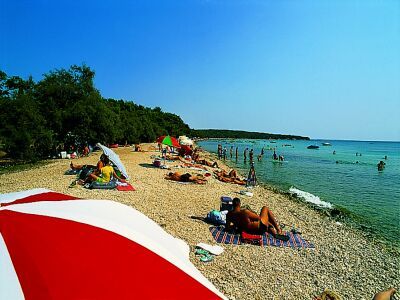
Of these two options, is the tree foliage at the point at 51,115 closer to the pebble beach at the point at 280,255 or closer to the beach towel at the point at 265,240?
the pebble beach at the point at 280,255

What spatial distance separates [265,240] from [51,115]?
28262mm

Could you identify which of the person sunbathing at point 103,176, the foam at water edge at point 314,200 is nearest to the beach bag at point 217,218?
the person sunbathing at point 103,176

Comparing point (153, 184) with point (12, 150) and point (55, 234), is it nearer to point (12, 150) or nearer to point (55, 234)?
point (55, 234)

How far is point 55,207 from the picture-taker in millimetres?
2594

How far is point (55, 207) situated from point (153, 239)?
3.12 feet

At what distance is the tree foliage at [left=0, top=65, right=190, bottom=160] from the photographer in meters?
24.2

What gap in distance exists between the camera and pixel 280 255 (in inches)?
297

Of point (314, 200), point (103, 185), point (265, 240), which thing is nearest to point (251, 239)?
point (265, 240)

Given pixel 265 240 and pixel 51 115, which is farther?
pixel 51 115

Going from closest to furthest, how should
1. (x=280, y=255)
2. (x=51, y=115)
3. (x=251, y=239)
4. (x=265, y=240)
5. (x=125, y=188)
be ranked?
1. (x=280, y=255)
2. (x=251, y=239)
3. (x=265, y=240)
4. (x=125, y=188)
5. (x=51, y=115)

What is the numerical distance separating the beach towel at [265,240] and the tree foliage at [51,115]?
21.7m

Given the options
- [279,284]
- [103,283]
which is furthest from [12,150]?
[103,283]

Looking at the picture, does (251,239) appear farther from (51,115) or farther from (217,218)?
(51,115)

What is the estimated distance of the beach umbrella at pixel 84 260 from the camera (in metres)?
1.79
